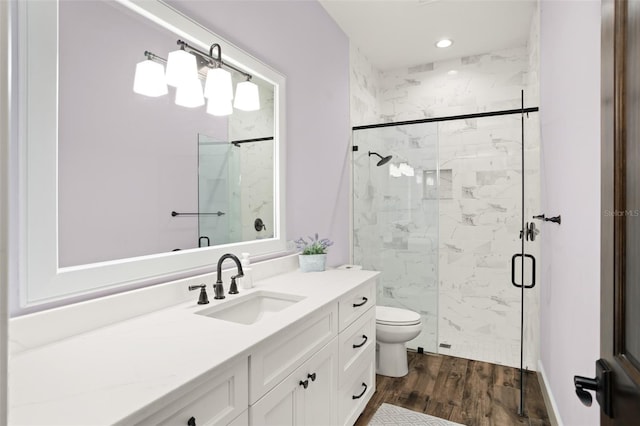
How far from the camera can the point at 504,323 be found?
3131mm

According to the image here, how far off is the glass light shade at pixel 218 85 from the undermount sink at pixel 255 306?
978 mm

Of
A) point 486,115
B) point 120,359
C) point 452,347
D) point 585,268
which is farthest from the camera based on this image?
point 452,347

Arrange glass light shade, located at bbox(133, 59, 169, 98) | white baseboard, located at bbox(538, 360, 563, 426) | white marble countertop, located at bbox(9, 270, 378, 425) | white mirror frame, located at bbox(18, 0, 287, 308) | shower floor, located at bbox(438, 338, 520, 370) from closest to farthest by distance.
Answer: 1. white marble countertop, located at bbox(9, 270, 378, 425)
2. white mirror frame, located at bbox(18, 0, 287, 308)
3. glass light shade, located at bbox(133, 59, 169, 98)
4. white baseboard, located at bbox(538, 360, 563, 426)
5. shower floor, located at bbox(438, 338, 520, 370)

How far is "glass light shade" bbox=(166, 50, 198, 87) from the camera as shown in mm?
1509

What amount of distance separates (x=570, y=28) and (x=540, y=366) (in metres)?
2.16

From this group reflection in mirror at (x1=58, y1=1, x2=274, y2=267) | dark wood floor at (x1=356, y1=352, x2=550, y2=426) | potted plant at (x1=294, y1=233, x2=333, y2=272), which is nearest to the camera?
reflection in mirror at (x1=58, y1=1, x2=274, y2=267)

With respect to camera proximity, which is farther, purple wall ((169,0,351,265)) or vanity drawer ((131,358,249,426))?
purple wall ((169,0,351,265))

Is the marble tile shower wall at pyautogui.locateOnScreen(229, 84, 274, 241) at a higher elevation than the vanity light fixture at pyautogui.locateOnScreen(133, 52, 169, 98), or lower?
lower

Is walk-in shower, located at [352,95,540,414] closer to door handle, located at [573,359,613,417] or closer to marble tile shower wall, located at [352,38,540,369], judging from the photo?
marble tile shower wall, located at [352,38,540,369]

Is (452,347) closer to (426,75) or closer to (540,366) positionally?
(540,366)

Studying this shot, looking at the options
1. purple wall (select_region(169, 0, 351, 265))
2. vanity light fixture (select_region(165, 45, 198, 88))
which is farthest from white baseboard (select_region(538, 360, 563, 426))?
vanity light fixture (select_region(165, 45, 198, 88))

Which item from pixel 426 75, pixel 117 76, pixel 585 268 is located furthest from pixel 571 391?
pixel 426 75

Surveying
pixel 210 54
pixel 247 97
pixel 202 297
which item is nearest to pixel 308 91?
pixel 247 97

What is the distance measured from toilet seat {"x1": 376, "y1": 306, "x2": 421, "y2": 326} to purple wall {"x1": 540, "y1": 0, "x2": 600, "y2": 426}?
0.82 metres
